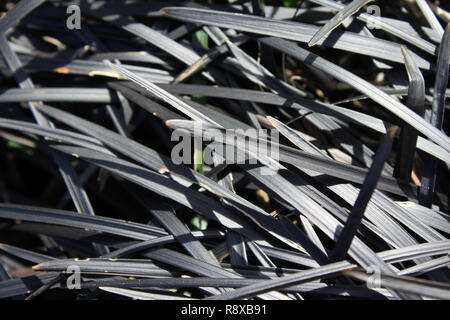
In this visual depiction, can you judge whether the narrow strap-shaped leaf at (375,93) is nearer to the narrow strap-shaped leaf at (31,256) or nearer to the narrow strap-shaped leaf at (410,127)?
the narrow strap-shaped leaf at (410,127)

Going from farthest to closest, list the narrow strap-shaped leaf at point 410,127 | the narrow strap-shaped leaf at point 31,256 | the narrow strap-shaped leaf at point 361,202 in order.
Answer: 1. the narrow strap-shaped leaf at point 31,256
2. the narrow strap-shaped leaf at point 410,127
3. the narrow strap-shaped leaf at point 361,202

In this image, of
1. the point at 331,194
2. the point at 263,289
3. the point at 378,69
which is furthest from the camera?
the point at 378,69

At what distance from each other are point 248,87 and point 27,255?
0.48 metres

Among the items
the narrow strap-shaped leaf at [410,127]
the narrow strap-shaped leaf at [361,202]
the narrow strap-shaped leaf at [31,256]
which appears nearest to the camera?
the narrow strap-shaped leaf at [361,202]

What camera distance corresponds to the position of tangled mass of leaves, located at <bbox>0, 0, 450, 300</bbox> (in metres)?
0.56

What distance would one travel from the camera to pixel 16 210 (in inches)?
26.8

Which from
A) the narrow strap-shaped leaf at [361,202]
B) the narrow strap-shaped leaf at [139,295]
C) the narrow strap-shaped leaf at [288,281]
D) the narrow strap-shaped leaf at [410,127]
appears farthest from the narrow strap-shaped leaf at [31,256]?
the narrow strap-shaped leaf at [410,127]

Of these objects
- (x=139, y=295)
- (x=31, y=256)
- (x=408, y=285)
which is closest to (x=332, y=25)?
(x=408, y=285)

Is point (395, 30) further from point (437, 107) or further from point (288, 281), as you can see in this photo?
point (288, 281)

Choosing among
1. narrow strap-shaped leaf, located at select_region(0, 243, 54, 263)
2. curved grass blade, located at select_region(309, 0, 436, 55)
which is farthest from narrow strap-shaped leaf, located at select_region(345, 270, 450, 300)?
narrow strap-shaped leaf, located at select_region(0, 243, 54, 263)

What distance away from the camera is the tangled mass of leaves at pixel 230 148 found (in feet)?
1.84

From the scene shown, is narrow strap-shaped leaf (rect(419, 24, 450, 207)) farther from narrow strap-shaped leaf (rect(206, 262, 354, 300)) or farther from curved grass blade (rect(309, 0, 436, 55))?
narrow strap-shaped leaf (rect(206, 262, 354, 300))
